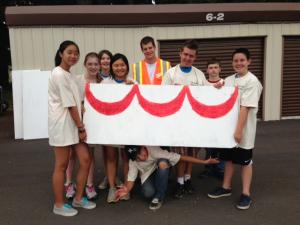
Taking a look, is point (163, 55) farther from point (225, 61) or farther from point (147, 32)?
point (225, 61)

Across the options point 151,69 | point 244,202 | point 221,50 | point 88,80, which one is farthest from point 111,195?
point 221,50

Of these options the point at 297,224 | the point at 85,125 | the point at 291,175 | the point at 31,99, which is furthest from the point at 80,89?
the point at 31,99

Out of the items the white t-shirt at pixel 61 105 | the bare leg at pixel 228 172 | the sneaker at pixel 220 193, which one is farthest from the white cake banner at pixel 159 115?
the sneaker at pixel 220 193

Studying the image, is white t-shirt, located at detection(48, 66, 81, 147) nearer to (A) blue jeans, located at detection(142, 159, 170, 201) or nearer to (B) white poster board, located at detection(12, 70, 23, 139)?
(A) blue jeans, located at detection(142, 159, 170, 201)

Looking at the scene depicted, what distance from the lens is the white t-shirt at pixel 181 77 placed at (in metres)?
4.12

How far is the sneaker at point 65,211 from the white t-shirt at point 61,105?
0.77 metres

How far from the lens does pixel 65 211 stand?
3.81 m

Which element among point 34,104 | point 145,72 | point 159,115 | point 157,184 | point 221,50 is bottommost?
point 157,184

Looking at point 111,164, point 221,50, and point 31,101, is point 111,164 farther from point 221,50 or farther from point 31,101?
point 221,50

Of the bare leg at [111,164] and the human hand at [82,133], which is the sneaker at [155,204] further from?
the human hand at [82,133]

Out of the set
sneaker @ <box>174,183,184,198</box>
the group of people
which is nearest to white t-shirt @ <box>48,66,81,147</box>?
the group of people

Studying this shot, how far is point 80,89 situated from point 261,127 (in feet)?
19.0

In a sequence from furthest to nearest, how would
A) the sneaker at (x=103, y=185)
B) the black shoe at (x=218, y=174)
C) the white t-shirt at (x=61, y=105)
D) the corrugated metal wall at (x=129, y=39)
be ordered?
the corrugated metal wall at (x=129, y=39)
the black shoe at (x=218, y=174)
the sneaker at (x=103, y=185)
the white t-shirt at (x=61, y=105)

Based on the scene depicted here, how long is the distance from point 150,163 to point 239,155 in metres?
1.04
